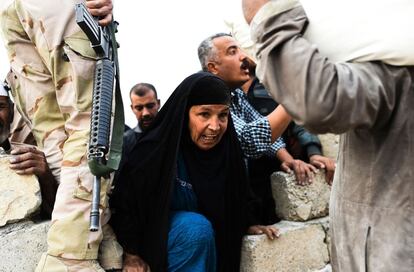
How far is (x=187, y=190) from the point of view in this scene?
255cm

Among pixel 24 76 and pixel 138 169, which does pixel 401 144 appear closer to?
pixel 138 169

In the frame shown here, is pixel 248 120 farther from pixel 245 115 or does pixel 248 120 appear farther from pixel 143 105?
pixel 143 105

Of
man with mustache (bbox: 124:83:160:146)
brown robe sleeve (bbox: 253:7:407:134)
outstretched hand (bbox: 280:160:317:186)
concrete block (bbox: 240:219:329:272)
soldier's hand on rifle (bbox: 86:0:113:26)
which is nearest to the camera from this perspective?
brown robe sleeve (bbox: 253:7:407:134)

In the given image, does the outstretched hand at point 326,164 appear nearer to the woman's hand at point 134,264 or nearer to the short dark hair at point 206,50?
the short dark hair at point 206,50

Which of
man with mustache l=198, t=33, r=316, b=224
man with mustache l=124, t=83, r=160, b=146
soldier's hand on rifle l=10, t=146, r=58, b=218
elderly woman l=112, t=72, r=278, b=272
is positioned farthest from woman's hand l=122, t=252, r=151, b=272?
man with mustache l=124, t=83, r=160, b=146

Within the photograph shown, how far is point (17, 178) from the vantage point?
2.30 meters

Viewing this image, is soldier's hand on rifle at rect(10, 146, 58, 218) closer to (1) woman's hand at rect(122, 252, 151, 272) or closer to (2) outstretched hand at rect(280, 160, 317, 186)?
(1) woman's hand at rect(122, 252, 151, 272)

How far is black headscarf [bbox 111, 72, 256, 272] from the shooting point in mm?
2422

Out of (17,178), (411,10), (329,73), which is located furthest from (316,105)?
(17,178)

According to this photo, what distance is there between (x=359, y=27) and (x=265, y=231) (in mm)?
1762

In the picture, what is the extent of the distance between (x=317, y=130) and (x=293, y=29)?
0.27 m

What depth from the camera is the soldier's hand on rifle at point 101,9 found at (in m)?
2.19

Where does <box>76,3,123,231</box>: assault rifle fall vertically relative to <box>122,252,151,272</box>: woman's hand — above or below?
above

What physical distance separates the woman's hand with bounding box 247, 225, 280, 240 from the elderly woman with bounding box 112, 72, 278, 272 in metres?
0.09
